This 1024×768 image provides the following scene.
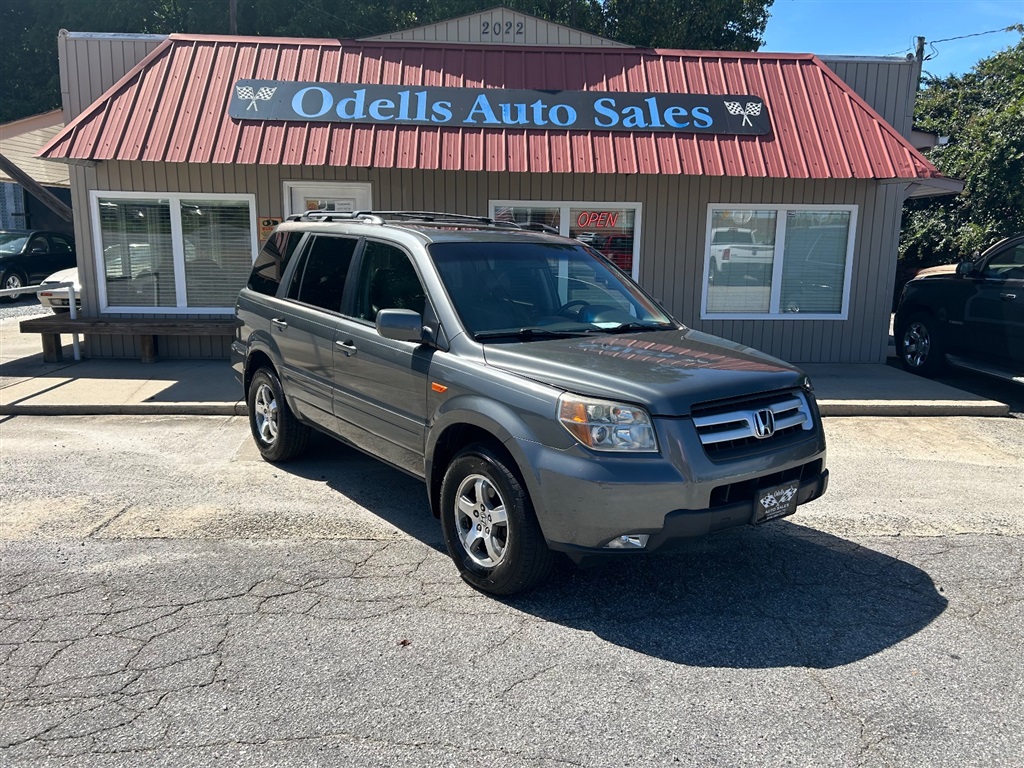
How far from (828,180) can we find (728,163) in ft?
6.58

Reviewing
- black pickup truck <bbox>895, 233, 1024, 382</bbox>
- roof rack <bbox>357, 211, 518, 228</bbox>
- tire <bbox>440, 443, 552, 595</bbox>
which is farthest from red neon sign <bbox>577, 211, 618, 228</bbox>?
tire <bbox>440, 443, 552, 595</bbox>

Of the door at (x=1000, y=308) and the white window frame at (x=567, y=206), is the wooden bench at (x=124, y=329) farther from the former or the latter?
the door at (x=1000, y=308)

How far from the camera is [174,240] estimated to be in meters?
10.9

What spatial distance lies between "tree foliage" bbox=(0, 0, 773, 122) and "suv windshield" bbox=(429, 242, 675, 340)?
24784 millimetres

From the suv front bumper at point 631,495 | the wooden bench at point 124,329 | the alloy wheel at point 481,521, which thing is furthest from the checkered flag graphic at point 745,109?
the alloy wheel at point 481,521

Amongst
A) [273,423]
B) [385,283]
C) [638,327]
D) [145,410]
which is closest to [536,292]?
[638,327]

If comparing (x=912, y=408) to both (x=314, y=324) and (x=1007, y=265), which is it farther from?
(x=314, y=324)

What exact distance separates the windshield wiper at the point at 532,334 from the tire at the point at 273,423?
246cm

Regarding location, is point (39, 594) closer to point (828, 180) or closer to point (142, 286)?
point (142, 286)

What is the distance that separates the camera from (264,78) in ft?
33.9

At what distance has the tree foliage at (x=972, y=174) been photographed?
14164mm

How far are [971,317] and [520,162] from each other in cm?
581

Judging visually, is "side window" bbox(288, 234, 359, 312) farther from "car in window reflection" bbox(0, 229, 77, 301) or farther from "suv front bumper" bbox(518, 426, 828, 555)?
"car in window reflection" bbox(0, 229, 77, 301)

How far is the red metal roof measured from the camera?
31.8ft
